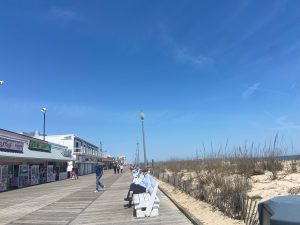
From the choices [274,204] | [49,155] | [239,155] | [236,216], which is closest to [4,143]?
[49,155]

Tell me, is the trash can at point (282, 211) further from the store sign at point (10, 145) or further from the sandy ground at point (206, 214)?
the store sign at point (10, 145)

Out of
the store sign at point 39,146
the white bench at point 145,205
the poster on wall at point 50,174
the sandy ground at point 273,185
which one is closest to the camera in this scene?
→ the white bench at point 145,205

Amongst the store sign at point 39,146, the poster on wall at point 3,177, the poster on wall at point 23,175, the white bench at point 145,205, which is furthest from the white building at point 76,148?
the white bench at point 145,205

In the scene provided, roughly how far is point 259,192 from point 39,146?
106 ft

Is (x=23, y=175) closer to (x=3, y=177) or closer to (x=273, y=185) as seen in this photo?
(x=3, y=177)

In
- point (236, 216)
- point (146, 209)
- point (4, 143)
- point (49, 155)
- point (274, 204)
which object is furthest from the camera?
point (49, 155)

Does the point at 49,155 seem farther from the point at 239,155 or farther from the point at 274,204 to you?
the point at 274,204

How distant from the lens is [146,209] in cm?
1301

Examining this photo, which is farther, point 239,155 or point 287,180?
point 239,155

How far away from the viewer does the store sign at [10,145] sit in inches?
1221

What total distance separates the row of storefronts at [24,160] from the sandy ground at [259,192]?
19461 millimetres

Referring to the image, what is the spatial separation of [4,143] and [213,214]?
22.8 metres


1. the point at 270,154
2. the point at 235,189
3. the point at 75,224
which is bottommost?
the point at 75,224

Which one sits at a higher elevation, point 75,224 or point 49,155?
point 49,155
